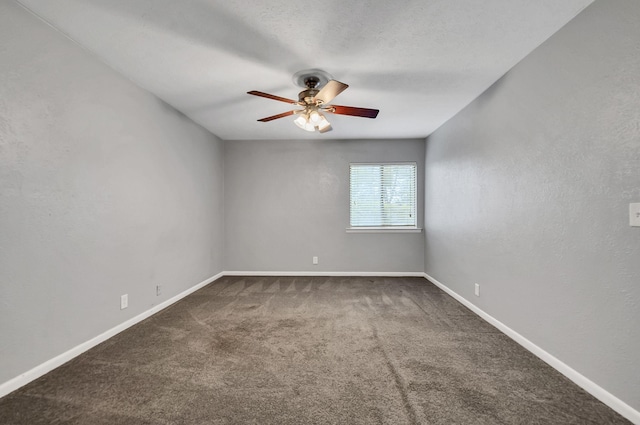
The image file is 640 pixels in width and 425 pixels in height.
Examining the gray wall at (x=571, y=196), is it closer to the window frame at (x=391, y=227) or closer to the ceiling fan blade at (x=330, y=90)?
the ceiling fan blade at (x=330, y=90)

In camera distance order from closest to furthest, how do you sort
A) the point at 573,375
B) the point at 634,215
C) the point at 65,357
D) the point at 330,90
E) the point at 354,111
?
the point at 634,215 < the point at 573,375 < the point at 65,357 < the point at 330,90 < the point at 354,111

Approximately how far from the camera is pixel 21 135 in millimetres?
1726

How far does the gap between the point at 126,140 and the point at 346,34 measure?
2.20 metres

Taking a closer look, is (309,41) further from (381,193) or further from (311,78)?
(381,193)

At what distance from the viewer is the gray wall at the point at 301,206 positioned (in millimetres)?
4750

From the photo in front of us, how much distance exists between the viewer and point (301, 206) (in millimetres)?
4766

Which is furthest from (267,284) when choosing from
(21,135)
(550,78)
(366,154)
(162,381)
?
(550,78)

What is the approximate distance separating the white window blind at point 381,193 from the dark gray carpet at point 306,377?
2068 mm

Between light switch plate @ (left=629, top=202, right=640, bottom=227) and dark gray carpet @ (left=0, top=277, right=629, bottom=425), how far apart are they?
1.03 m

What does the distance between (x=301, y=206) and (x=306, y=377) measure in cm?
321

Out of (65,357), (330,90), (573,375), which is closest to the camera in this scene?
Result: (573,375)

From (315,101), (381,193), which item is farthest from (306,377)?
(381,193)

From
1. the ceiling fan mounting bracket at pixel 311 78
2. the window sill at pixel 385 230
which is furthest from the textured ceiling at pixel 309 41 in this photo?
the window sill at pixel 385 230

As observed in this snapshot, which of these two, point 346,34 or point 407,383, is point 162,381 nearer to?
point 407,383
